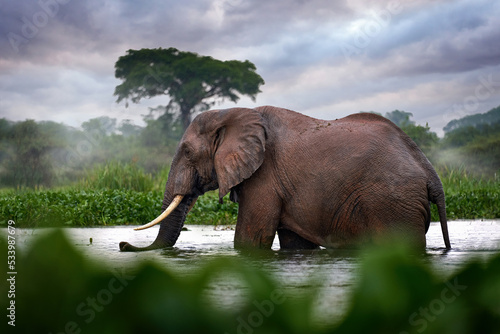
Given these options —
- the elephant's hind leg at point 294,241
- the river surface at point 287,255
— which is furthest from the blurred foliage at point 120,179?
the elephant's hind leg at point 294,241

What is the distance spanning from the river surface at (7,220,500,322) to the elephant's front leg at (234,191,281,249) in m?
0.17

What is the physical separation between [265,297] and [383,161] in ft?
17.1

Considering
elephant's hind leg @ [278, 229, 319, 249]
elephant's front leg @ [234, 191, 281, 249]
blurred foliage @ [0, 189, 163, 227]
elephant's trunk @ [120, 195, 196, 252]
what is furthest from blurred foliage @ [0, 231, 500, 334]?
blurred foliage @ [0, 189, 163, 227]

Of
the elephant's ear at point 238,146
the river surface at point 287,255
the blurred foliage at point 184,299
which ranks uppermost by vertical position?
Answer: the elephant's ear at point 238,146

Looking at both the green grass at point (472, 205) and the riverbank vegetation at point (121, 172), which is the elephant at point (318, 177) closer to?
the riverbank vegetation at point (121, 172)

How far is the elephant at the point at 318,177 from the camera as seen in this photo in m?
6.12

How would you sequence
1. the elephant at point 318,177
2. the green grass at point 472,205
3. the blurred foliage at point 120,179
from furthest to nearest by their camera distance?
the blurred foliage at point 120,179
the green grass at point 472,205
the elephant at point 318,177

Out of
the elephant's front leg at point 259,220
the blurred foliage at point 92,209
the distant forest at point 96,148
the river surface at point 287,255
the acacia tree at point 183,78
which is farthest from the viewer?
the acacia tree at point 183,78

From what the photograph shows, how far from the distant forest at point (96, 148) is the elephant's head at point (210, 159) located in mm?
23533

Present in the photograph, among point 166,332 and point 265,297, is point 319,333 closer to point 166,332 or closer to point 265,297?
point 265,297

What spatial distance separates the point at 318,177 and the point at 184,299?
538 cm

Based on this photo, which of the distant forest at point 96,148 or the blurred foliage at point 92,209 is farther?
the distant forest at point 96,148

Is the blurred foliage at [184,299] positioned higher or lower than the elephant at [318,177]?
lower

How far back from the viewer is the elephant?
6.12 metres
